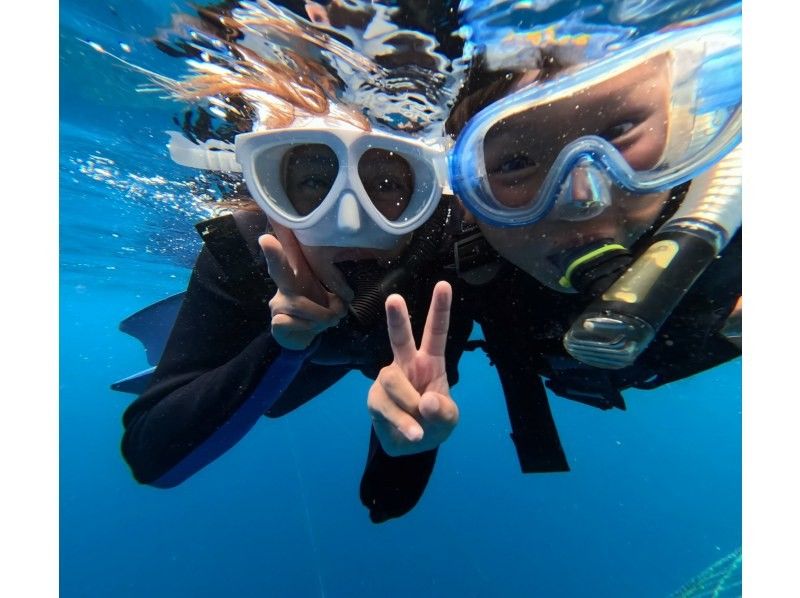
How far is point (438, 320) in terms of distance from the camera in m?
1.79

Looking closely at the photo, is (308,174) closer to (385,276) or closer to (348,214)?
(348,214)

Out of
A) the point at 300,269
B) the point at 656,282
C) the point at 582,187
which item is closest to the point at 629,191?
the point at 582,187

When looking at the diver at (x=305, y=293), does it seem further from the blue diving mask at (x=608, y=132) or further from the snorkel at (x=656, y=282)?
the snorkel at (x=656, y=282)

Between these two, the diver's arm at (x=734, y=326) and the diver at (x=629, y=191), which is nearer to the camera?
the diver at (x=629, y=191)

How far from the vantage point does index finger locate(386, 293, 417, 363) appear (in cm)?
174

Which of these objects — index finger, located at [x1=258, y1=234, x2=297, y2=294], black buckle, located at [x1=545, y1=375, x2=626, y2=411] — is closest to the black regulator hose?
index finger, located at [x1=258, y1=234, x2=297, y2=294]

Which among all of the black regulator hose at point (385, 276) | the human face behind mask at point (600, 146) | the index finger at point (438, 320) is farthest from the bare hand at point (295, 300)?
the human face behind mask at point (600, 146)

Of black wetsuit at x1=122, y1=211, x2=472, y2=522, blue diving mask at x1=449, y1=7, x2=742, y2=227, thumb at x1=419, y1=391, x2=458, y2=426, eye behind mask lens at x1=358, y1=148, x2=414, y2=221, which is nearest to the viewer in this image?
thumb at x1=419, y1=391, x2=458, y2=426

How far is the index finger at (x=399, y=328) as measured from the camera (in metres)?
1.74

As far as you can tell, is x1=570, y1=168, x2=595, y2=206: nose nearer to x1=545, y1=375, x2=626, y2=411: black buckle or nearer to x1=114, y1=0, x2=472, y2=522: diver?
x1=114, y1=0, x2=472, y2=522: diver

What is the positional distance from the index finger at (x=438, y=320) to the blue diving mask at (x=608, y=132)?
0.80 meters

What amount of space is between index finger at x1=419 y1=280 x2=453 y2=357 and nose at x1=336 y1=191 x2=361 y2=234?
29.2 inches

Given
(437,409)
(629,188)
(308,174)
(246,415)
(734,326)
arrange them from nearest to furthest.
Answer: (437,409)
(629,188)
(734,326)
(308,174)
(246,415)

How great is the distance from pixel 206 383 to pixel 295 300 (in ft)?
3.18
